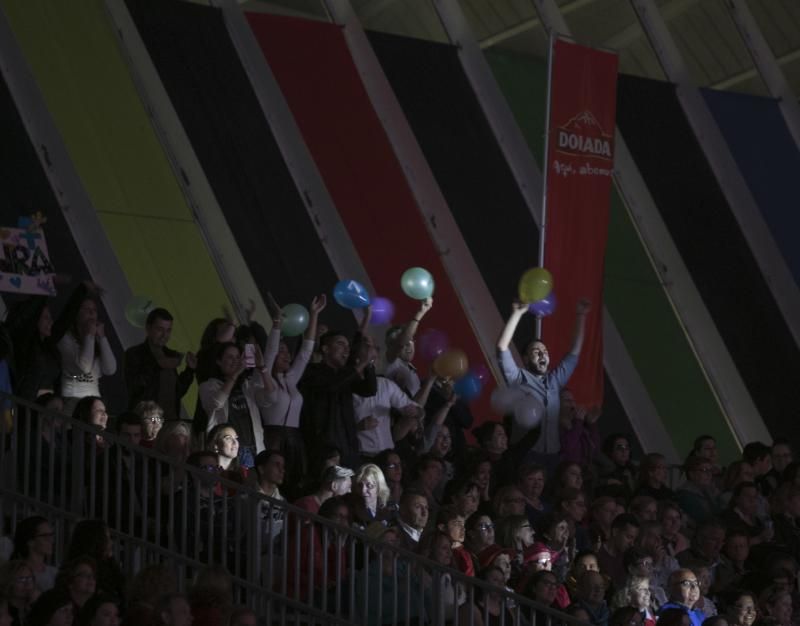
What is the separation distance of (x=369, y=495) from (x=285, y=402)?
1122 millimetres

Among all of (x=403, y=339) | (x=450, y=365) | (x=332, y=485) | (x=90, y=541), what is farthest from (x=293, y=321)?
(x=90, y=541)

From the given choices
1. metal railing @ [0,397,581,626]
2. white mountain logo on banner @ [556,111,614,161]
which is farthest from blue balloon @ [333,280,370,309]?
metal railing @ [0,397,581,626]

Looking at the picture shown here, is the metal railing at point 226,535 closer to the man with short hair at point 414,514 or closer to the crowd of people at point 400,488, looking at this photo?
the crowd of people at point 400,488

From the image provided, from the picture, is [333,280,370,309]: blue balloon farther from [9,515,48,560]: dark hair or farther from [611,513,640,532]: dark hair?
[9,515,48,560]: dark hair

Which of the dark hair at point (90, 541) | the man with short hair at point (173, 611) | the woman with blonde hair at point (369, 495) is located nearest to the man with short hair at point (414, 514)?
the woman with blonde hair at point (369, 495)

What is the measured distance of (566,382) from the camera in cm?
1318

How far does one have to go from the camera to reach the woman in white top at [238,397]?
35.5 ft

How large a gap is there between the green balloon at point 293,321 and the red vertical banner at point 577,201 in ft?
6.97

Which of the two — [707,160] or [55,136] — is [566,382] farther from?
[707,160]

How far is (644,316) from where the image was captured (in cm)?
1766

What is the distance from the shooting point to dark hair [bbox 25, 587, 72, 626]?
778 centimetres

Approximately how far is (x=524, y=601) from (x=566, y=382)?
4.49m

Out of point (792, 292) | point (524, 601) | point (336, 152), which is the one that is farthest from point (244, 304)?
point (524, 601)

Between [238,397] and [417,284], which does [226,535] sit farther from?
[417,284]
